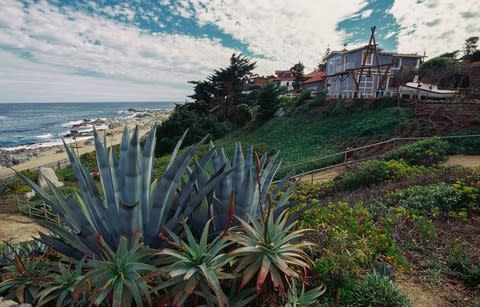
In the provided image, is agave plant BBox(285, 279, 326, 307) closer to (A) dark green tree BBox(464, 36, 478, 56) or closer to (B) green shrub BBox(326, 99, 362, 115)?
(B) green shrub BBox(326, 99, 362, 115)

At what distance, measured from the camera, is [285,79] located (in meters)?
46.2

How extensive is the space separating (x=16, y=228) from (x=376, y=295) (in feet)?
36.9

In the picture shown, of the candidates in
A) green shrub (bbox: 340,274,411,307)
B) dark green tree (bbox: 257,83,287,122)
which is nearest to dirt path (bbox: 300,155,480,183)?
green shrub (bbox: 340,274,411,307)

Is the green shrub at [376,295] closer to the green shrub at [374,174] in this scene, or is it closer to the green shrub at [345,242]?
the green shrub at [345,242]

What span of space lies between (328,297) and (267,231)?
98cm

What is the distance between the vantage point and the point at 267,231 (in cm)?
183

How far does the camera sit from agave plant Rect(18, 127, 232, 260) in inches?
79.4

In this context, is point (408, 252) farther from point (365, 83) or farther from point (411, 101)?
point (365, 83)

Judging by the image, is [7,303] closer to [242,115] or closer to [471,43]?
[242,115]

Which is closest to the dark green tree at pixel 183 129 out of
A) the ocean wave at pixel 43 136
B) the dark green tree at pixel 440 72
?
the dark green tree at pixel 440 72

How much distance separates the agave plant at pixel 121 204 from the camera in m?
2.02

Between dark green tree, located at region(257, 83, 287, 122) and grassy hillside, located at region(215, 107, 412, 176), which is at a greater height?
dark green tree, located at region(257, 83, 287, 122)

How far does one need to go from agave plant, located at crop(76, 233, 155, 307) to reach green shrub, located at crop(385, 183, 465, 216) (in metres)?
4.50

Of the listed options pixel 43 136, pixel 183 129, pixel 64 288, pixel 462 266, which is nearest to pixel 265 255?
pixel 64 288
